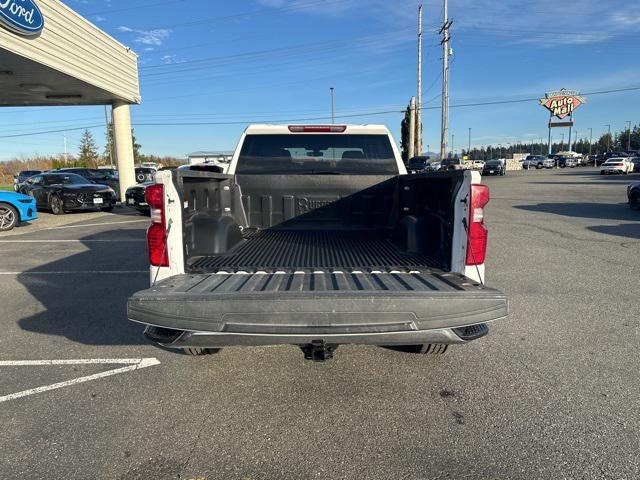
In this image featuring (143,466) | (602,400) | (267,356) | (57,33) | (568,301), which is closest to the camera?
(143,466)

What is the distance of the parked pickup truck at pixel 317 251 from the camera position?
102 inches

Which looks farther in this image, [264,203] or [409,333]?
[264,203]

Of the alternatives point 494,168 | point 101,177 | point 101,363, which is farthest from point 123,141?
point 494,168

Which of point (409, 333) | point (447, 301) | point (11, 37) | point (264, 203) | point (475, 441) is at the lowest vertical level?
point (475, 441)

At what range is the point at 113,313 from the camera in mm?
5090

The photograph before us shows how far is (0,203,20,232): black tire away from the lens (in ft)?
40.4

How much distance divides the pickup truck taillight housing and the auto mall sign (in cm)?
9002

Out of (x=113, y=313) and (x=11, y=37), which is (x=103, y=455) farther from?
(x=11, y=37)

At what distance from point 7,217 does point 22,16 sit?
571cm

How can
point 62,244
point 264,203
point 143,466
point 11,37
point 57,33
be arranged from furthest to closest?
point 57,33 → point 11,37 → point 62,244 → point 264,203 → point 143,466

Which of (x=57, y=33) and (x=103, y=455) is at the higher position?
(x=57, y=33)

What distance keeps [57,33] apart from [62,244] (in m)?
9.04

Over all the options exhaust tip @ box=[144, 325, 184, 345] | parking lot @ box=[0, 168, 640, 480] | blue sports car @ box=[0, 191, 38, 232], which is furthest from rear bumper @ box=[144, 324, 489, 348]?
blue sports car @ box=[0, 191, 38, 232]

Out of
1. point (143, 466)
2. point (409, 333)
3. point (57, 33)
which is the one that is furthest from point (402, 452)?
point (57, 33)
